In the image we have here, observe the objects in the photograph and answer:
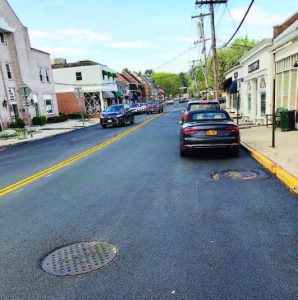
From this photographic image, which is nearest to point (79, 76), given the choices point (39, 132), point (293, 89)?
point (39, 132)

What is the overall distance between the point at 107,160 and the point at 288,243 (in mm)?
7227

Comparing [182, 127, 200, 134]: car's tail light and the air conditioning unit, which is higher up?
the air conditioning unit

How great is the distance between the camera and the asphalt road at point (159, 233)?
322 cm

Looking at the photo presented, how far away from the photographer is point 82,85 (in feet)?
157

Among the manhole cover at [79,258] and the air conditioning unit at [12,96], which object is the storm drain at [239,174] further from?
the air conditioning unit at [12,96]

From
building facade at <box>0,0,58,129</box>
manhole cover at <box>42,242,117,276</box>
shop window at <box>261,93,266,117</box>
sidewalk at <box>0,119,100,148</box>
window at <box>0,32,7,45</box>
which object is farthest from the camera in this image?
window at <box>0,32,7,45</box>

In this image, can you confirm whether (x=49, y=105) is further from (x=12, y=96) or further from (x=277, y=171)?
(x=277, y=171)

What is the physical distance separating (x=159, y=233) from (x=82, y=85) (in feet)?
151

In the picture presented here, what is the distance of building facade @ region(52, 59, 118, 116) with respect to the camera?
156ft

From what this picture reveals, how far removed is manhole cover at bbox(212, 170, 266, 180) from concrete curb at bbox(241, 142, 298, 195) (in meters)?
0.31

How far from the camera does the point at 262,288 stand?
3.09 meters

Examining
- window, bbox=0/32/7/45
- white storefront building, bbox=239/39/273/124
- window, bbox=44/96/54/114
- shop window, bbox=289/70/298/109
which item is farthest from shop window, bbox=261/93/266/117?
window, bbox=44/96/54/114

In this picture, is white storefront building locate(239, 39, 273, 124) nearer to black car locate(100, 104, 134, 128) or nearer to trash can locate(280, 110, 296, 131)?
trash can locate(280, 110, 296, 131)

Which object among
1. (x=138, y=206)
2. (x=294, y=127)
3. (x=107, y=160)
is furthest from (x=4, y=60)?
(x=138, y=206)
